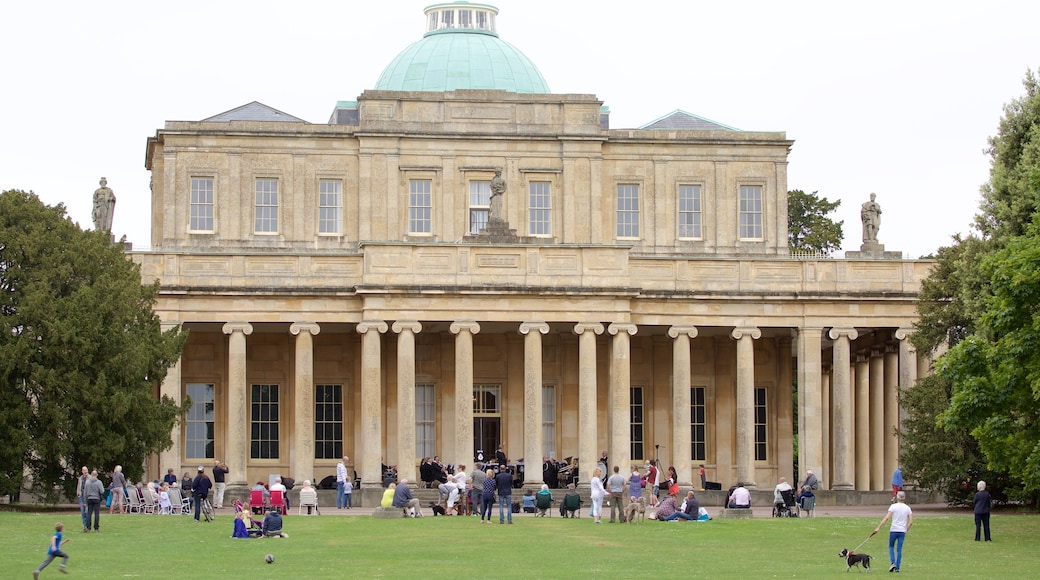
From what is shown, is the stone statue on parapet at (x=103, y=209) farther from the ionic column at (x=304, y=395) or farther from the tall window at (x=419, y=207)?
the tall window at (x=419, y=207)

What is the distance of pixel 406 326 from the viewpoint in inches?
2366

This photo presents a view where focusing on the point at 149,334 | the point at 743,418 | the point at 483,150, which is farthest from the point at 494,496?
the point at 483,150

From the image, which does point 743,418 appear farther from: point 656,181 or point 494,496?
point 494,496

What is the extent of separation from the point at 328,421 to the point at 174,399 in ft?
25.0

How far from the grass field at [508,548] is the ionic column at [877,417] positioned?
15.4 m

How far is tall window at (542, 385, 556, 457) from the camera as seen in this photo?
65812mm

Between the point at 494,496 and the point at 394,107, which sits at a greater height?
the point at 394,107

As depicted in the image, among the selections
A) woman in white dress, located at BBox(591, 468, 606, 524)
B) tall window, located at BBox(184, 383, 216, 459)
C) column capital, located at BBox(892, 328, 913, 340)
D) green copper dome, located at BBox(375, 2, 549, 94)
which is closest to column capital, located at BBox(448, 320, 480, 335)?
tall window, located at BBox(184, 383, 216, 459)

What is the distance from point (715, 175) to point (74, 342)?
2616 centimetres

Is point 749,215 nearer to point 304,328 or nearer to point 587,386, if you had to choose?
point 587,386

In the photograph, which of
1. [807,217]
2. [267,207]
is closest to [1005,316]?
[267,207]

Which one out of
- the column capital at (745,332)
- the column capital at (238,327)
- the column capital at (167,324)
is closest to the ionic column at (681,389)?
the column capital at (745,332)

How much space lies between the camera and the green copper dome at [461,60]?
69.4 meters

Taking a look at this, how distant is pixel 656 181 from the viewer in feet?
222
